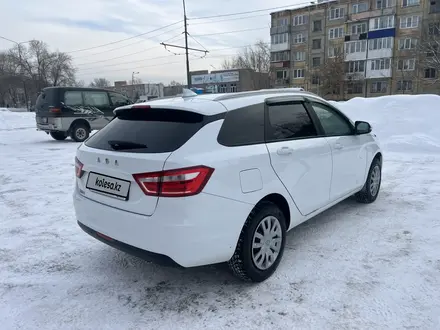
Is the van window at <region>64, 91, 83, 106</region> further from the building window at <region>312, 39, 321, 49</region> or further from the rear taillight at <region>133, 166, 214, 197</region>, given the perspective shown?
the building window at <region>312, 39, 321, 49</region>

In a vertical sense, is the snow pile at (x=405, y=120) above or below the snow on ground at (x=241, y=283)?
above

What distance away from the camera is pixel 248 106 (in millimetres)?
2951

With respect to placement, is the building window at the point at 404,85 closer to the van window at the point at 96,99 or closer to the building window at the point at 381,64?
the building window at the point at 381,64

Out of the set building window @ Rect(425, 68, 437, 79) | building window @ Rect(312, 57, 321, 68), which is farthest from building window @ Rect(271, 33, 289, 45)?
building window @ Rect(425, 68, 437, 79)

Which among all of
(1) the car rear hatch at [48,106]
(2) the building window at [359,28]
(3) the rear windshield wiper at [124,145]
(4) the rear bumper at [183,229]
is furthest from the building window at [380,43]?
(3) the rear windshield wiper at [124,145]

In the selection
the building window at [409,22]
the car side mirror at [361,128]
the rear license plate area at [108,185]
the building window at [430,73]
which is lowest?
the rear license plate area at [108,185]

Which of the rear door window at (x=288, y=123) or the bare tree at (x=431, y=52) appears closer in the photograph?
the rear door window at (x=288, y=123)

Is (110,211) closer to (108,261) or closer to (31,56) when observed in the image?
(108,261)

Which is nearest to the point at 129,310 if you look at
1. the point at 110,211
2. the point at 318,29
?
the point at 110,211

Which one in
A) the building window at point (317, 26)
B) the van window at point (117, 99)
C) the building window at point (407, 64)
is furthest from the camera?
the building window at point (317, 26)

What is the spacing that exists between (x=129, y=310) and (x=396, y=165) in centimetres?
679

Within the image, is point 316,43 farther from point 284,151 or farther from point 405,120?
point 284,151

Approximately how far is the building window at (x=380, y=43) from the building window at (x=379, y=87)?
4.69 meters

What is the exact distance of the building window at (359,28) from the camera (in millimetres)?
45750
